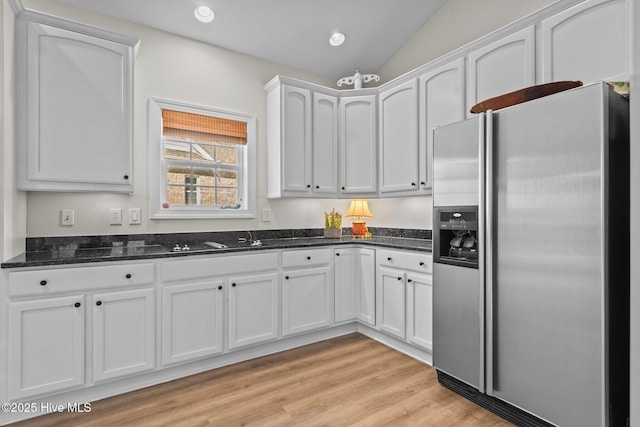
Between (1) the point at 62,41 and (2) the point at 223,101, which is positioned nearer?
(1) the point at 62,41

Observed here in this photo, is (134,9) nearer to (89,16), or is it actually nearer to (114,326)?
(89,16)

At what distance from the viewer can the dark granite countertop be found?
7.23 feet

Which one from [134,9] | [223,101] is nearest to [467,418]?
[223,101]

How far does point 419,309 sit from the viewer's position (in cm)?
275

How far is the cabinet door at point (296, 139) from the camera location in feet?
11.0

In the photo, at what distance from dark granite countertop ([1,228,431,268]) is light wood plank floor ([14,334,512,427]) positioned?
88 centimetres

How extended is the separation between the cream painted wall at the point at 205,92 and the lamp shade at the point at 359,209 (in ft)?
0.59

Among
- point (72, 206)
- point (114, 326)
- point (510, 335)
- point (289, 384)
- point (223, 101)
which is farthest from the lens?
point (223, 101)

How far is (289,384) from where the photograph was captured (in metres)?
2.44

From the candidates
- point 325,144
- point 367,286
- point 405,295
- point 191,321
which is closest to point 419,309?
point 405,295

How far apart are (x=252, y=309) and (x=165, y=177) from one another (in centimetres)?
134

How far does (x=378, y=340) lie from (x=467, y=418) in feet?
3.99

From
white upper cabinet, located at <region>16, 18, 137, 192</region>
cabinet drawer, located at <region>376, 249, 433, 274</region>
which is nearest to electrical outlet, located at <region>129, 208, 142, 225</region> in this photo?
white upper cabinet, located at <region>16, 18, 137, 192</region>

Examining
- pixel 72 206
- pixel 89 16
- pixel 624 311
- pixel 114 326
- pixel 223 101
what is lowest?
pixel 114 326
